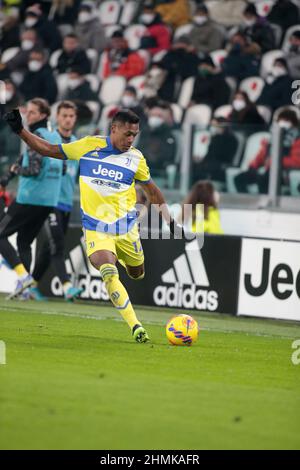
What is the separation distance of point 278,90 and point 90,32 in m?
6.46

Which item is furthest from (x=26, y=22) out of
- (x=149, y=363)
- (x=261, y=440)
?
(x=261, y=440)

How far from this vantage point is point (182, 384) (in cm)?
918

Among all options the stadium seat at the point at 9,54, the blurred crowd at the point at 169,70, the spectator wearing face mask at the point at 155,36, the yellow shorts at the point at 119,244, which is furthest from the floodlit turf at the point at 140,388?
the stadium seat at the point at 9,54

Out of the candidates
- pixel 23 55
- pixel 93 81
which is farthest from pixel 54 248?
pixel 23 55

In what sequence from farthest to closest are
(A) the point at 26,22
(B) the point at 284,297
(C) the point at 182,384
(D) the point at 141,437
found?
1. (A) the point at 26,22
2. (B) the point at 284,297
3. (C) the point at 182,384
4. (D) the point at 141,437

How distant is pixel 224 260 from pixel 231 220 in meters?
3.47

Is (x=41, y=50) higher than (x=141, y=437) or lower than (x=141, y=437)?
higher

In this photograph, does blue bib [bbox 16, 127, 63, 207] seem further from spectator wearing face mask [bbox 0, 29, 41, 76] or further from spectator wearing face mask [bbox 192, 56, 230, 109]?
spectator wearing face mask [bbox 0, 29, 41, 76]

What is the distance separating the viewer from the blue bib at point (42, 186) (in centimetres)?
1560

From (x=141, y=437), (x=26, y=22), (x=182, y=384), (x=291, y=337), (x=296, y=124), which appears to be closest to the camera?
(x=141, y=437)

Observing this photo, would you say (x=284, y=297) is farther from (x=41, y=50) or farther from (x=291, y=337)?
(x=41, y=50)

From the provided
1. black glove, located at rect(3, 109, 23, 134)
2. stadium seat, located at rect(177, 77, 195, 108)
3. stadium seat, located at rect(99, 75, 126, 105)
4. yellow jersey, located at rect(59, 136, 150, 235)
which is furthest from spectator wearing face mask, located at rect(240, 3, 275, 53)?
black glove, located at rect(3, 109, 23, 134)

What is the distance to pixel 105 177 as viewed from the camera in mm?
11938

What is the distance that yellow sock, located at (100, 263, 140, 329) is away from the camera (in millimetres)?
11328
